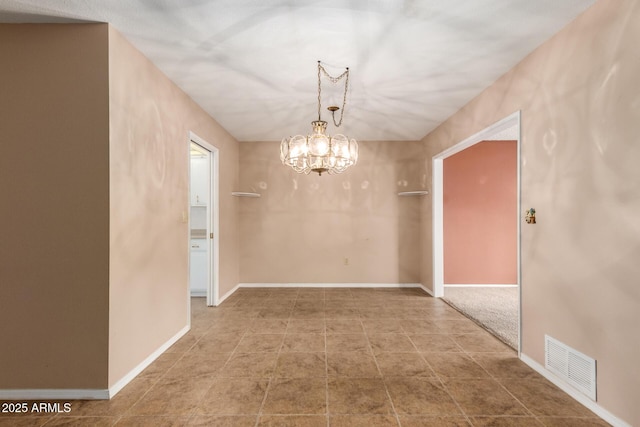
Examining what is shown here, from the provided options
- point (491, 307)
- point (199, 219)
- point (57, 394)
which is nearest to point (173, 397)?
point (57, 394)

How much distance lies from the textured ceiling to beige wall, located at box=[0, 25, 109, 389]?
36cm

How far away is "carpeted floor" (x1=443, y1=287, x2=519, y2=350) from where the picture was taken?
11.0 ft

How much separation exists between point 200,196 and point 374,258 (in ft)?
10.5

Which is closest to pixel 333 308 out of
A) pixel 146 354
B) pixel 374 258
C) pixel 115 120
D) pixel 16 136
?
pixel 374 258

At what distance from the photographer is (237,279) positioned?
210 inches

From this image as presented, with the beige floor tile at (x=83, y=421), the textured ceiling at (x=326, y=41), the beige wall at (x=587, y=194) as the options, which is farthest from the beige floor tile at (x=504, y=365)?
the beige floor tile at (x=83, y=421)

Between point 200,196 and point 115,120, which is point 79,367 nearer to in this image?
point 115,120

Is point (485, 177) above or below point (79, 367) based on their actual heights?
above

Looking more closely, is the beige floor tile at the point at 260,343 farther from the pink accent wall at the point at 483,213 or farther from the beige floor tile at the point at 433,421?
the pink accent wall at the point at 483,213

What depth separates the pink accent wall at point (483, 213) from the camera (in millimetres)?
5379

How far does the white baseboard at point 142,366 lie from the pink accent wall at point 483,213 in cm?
446

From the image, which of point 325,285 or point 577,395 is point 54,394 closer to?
point 577,395

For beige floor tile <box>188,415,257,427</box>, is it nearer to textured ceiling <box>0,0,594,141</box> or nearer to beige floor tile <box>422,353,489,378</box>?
beige floor tile <box>422,353,489,378</box>

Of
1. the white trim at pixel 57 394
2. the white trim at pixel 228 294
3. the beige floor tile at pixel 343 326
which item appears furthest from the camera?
the white trim at pixel 228 294
